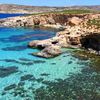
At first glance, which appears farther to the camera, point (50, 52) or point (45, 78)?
point (50, 52)

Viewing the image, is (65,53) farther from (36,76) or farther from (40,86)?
(40,86)

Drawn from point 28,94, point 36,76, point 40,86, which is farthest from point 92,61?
point 28,94

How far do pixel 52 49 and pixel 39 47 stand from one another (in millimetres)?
8148

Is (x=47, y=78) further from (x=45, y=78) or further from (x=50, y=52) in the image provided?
A: (x=50, y=52)

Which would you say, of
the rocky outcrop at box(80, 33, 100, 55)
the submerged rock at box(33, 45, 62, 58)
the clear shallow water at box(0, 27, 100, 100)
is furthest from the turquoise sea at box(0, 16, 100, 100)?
the rocky outcrop at box(80, 33, 100, 55)

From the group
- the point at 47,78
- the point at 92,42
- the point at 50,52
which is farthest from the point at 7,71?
the point at 92,42

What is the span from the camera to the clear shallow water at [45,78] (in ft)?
102

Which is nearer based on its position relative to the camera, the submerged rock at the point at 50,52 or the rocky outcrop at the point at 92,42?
the submerged rock at the point at 50,52

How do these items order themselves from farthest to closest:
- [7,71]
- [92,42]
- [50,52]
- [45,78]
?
[92,42] < [50,52] < [7,71] < [45,78]

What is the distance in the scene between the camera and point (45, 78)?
36875 mm

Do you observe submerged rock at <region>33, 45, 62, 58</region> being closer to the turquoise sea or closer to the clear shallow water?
the turquoise sea

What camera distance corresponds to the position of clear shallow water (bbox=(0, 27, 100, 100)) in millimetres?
31047

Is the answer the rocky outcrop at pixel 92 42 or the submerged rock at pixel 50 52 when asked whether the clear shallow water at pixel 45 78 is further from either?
the rocky outcrop at pixel 92 42

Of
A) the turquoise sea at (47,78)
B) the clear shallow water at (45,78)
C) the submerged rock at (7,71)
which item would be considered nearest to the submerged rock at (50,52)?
the turquoise sea at (47,78)
